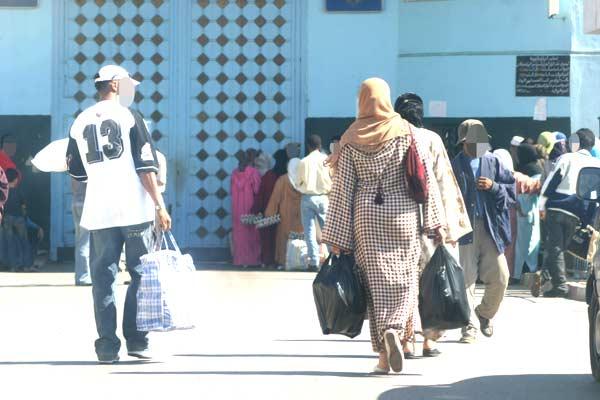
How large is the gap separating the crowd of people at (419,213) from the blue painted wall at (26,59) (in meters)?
7.63

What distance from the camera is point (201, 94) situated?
71.1 feet

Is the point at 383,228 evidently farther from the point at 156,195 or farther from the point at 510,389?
the point at 156,195

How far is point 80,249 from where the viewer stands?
1675 cm

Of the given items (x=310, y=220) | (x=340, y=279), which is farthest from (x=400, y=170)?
(x=310, y=220)

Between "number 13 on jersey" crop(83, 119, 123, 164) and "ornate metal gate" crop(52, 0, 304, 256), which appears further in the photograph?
"ornate metal gate" crop(52, 0, 304, 256)

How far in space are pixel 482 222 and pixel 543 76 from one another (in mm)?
9565

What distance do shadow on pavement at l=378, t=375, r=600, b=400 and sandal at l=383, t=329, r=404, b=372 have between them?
0.28m

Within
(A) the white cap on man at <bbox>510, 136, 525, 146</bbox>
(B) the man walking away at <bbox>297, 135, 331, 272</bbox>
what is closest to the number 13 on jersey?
(B) the man walking away at <bbox>297, 135, 331, 272</bbox>

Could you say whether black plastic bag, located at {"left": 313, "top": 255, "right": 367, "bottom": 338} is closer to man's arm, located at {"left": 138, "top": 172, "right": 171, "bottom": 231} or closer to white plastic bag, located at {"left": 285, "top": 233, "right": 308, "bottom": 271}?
man's arm, located at {"left": 138, "top": 172, "right": 171, "bottom": 231}

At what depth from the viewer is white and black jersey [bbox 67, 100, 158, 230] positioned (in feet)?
32.6

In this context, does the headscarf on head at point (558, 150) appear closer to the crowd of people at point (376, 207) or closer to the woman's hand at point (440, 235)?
the crowd of people at point (376, 207)

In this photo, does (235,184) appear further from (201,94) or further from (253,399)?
(253,399)

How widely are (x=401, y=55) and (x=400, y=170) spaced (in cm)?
1192

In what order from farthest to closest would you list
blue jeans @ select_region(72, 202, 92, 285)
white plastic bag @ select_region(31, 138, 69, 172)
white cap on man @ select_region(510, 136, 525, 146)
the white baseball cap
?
white cap on man @ select_region(510, 136, 525, 146), blue jeans @ select_region(72, 202, 92, 285), white plastic bag @ select_region(31, 138, 69, 172), the white baseball cap
